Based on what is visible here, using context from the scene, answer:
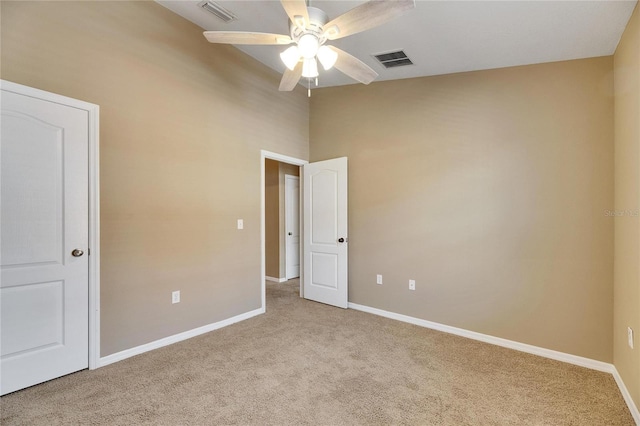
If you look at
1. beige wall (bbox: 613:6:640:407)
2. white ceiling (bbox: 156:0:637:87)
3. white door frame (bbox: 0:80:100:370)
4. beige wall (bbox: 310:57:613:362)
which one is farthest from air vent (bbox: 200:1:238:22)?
beige wall (bbox: 613:6:640:407)

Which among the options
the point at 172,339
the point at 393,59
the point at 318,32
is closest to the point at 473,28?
the point at 393,59

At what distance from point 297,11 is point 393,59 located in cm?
172

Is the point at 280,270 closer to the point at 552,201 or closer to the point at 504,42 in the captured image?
the point at 552,201

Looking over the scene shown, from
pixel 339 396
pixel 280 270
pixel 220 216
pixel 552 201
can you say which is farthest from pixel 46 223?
pixel 552 201

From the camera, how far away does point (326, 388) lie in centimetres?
223

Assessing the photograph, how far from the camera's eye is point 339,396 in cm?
213

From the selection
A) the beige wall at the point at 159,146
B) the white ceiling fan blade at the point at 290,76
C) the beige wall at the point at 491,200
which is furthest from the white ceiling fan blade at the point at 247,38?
the beige wall at the point at 491,200

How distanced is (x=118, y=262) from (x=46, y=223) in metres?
0.58

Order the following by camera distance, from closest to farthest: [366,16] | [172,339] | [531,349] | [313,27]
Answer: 1. [366,16]
2. [313,27]
3. [531,349]
4. [172,339]

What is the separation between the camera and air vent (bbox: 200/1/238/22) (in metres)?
2.64

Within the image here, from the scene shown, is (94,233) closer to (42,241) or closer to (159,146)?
(42,241)

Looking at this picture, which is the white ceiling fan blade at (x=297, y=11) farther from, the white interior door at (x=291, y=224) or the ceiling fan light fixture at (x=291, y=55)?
the white interior door at (x=291, y=224)

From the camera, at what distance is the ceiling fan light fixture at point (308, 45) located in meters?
1.95

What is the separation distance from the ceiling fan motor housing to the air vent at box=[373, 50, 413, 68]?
1.29 metres
